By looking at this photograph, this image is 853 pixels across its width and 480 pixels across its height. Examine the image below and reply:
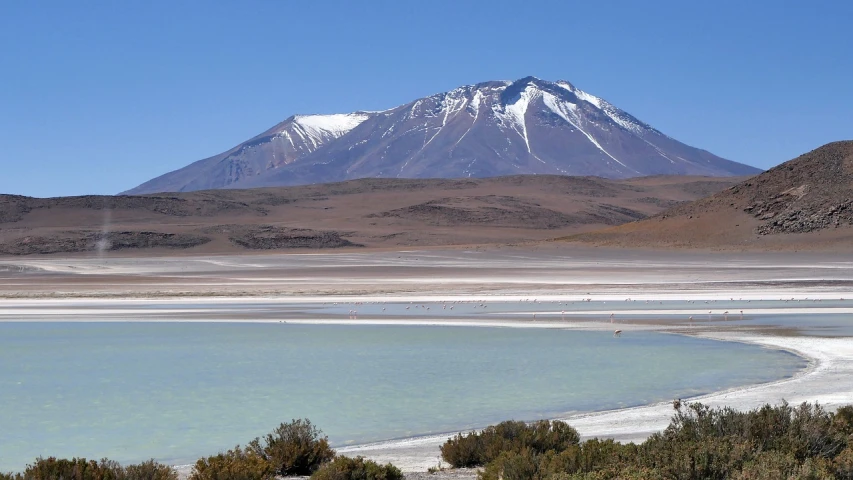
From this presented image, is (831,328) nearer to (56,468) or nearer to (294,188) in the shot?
(56,468)

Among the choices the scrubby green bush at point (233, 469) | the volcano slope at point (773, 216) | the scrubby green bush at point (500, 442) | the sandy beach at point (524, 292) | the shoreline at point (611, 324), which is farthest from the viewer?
the volcano slope at point (773, 216)

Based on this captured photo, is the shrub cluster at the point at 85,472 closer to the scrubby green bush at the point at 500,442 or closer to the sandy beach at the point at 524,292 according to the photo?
the sandy beach at the point at 524,292

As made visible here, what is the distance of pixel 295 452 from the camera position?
333 inches

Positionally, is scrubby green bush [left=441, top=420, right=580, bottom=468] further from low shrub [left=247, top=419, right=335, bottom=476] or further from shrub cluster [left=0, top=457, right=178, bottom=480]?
shrub cluster [left=0, top=457, right=178, bottom=480]

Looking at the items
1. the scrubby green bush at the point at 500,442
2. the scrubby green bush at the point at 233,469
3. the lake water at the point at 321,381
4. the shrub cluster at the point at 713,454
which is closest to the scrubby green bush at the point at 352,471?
the scrubby green bush at the point at 233,469

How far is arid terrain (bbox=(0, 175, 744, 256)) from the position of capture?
3509 inches

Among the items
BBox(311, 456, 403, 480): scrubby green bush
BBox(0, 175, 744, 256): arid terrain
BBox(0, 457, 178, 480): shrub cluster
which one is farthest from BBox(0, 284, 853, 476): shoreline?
BBox(0, 175, 744, 256): arid terrain

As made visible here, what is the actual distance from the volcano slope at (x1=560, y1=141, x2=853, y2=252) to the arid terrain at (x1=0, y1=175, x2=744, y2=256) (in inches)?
797

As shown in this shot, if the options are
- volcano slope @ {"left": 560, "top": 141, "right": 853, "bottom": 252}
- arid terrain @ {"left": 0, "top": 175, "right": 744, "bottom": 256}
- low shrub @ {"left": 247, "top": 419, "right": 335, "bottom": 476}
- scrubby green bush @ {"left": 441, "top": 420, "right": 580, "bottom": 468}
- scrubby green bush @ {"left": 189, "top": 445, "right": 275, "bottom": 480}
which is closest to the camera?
scrubby green bush @ {"left": 189, "top": 445, "right": 275, "bottom": 480}

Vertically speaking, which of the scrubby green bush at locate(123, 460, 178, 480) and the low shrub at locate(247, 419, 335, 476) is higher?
the scrubby green bush at locate(123, 460, 178, 480)

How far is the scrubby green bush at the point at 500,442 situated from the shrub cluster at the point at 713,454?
0.09ft

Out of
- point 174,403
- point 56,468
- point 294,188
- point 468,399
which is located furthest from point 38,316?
point 294,188

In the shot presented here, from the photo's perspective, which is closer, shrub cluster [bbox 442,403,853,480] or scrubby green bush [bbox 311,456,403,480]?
shrub cluster [bbox 442,403,853,480]

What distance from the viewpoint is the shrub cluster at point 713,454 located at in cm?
625
